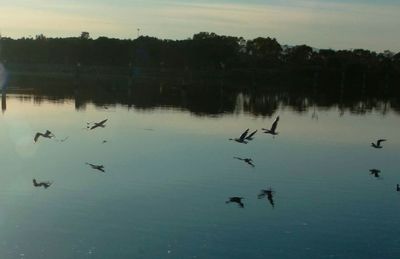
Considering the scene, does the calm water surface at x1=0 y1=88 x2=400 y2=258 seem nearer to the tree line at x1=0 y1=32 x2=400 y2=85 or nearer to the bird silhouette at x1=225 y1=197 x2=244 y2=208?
the bird silhouette at x1=225 y1=197 x2=244 y2=208

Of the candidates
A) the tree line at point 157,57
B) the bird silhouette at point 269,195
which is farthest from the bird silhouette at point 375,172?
the tree line at point 157,57

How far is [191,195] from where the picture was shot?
2314 cm

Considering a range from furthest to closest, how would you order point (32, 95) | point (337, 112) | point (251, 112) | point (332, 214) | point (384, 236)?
1. point (32, 95)
2. point (337, 112)
3. point (251, 112)
4. point (332, 214)
5. point (384, 236)

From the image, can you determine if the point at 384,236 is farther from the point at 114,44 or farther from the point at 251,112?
the point at 114,44

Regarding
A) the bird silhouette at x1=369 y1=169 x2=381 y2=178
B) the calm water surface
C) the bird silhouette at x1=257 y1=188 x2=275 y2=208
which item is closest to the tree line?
the calm water surface

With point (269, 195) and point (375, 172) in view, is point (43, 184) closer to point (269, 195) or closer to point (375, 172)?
point (269, 195)

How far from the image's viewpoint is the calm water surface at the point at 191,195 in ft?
58.4

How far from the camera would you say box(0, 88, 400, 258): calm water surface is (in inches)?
701

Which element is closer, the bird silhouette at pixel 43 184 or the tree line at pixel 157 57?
the bird silhouette at pixel 43 184

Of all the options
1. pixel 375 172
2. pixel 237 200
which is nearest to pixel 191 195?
pixel 237 200

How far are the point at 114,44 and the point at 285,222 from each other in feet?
434

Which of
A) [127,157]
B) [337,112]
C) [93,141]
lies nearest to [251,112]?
[337,112]

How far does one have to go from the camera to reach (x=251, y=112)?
59.3 metres

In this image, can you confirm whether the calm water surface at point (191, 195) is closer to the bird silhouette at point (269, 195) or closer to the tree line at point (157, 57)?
the bird silhouette at point (269, 195)
